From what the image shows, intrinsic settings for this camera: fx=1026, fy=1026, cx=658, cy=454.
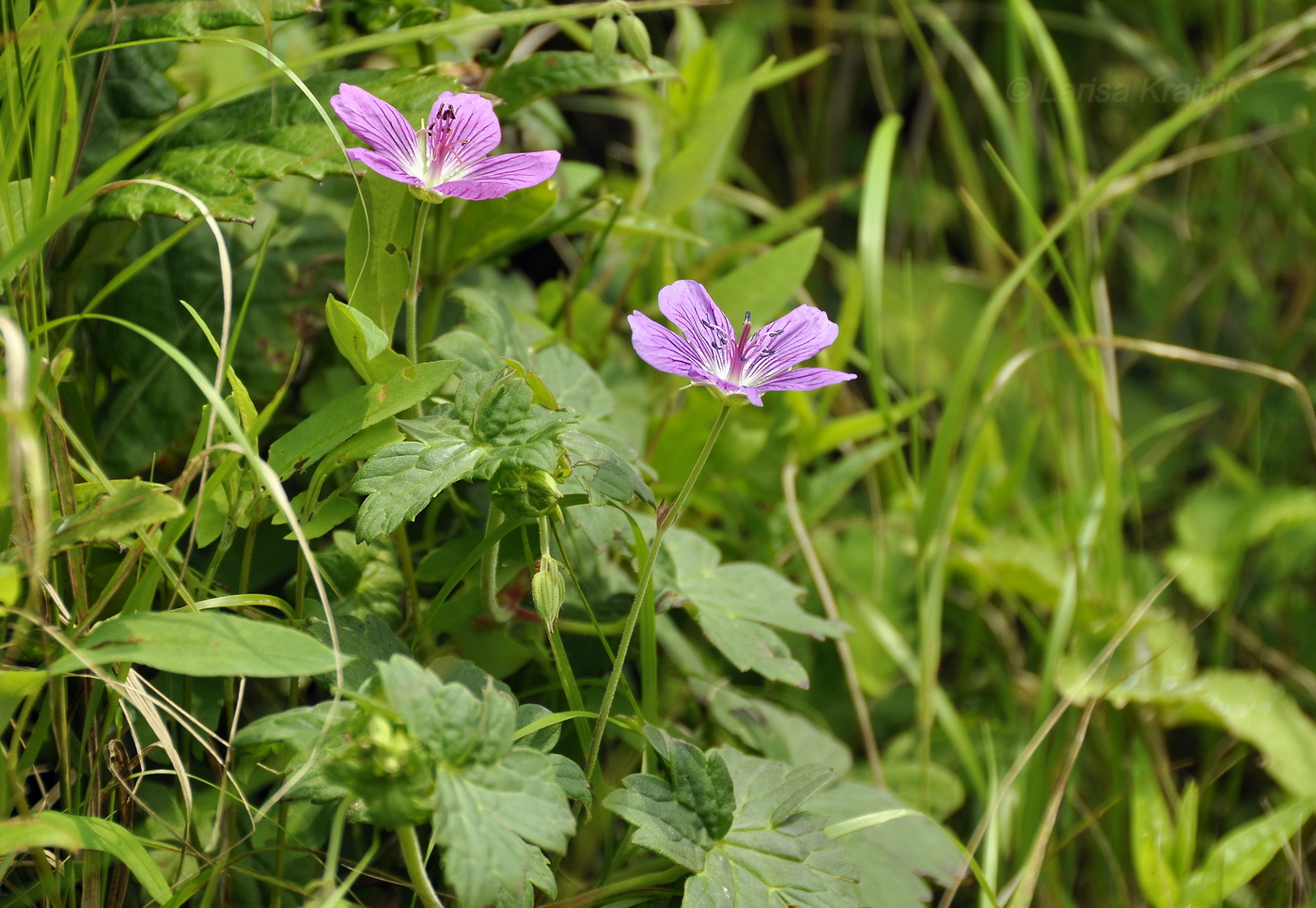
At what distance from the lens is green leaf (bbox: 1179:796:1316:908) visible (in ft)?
4.44

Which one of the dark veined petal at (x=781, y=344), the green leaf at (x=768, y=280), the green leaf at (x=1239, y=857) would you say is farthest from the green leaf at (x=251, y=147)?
the green leaf at (x=1239, y=857)

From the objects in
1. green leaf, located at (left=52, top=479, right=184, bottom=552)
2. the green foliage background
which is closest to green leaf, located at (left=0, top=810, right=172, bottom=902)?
the green foliage background

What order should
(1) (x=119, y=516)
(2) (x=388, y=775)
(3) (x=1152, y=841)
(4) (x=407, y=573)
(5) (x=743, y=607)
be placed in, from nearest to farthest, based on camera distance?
(2) (x=388, y=775) → (1) (x=119, y=516) → (4) (x=407, y=573) → (5) (x=743, y=607) → (3) (x=1152, y=841)

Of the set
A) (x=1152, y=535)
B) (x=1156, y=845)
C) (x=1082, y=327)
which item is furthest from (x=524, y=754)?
(x=1152, y=535)

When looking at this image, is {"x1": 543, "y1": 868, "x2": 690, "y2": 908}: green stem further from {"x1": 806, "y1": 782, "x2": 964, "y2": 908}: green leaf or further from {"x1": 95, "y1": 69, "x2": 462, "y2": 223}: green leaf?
{"x1": 95, "y1": 69, "x2": 462, "y2": 223}: green leaf

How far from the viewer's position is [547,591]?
3.06 ft

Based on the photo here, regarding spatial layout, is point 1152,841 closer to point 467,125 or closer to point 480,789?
point 480,789

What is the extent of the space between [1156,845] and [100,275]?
1.61 meters

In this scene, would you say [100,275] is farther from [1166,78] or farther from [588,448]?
[1166,78]

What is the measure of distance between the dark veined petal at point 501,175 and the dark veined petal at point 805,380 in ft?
1.01

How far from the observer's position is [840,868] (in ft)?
3.25

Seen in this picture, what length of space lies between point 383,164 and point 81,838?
0.64 metres

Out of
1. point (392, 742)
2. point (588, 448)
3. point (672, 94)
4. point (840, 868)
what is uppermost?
point (672, 94)

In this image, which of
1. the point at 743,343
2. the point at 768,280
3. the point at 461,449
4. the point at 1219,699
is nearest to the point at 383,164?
the point at 461,449
